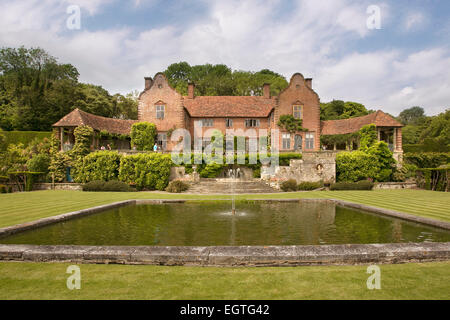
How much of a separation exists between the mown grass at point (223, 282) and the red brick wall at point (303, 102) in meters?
28.1

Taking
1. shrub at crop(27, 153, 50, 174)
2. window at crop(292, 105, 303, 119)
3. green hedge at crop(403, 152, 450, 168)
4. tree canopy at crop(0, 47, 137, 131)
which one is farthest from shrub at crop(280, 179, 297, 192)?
tree canopy at crop(0, 47, 137, 131)

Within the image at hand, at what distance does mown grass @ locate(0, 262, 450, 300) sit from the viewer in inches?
136

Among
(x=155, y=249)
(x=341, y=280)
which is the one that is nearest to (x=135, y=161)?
(x=155, y=249)

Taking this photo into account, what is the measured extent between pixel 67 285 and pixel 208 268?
6.92 ft

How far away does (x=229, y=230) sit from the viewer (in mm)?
7512

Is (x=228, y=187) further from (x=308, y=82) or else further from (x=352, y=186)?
(x=308, y=82)

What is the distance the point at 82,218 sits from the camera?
966cm

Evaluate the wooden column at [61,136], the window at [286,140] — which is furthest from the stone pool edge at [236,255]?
the window at [286,140]

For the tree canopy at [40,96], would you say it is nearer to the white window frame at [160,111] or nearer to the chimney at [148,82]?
the chimney at [148,82]

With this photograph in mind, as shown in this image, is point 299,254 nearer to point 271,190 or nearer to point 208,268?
point 208,268

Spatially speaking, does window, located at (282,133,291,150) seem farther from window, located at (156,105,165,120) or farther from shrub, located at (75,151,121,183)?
shrub, located at (75,151,121,183)

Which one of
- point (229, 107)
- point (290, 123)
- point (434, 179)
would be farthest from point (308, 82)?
point (434, 179)

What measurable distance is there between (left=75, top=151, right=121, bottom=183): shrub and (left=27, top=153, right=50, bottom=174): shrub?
3883 mm

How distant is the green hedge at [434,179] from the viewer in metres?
20.8
